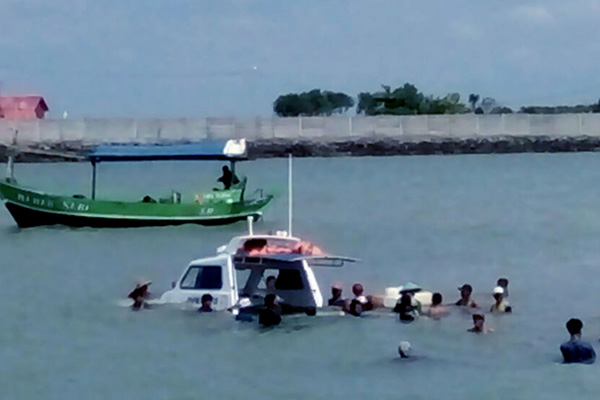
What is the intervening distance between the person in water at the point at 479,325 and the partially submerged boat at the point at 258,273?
2056 millimetres

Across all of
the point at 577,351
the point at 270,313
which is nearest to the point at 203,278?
the point at 270,313

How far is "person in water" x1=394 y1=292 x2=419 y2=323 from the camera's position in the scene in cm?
2639

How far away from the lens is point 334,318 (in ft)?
87.2

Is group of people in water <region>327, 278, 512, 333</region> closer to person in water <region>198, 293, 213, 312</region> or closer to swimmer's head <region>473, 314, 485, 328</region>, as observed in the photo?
swimmer's head <region>473, 314, 485, 328</region>

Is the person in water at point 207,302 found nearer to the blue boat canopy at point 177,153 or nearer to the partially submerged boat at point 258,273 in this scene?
the partially submerged boat at point 258,273

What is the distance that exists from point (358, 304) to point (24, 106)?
88.8 m

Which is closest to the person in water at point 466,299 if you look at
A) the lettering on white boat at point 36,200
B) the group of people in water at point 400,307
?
the group of people in water at point 400,307

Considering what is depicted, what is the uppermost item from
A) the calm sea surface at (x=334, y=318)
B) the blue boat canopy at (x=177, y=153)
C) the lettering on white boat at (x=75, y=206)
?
the blue boat canopy at (x=177, y=153)

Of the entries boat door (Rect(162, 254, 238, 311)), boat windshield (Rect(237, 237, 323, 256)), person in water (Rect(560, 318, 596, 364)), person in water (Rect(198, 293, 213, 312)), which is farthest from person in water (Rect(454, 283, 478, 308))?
person in water (Rect(560, 318, 596, 364))

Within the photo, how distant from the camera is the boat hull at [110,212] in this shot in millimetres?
45281

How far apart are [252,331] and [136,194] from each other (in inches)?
1577

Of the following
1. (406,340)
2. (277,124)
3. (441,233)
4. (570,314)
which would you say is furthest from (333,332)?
(277,124)

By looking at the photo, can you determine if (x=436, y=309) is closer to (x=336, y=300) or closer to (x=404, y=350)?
(x=336, y=300)

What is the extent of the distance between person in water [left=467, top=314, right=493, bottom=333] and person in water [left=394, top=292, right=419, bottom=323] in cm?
88
